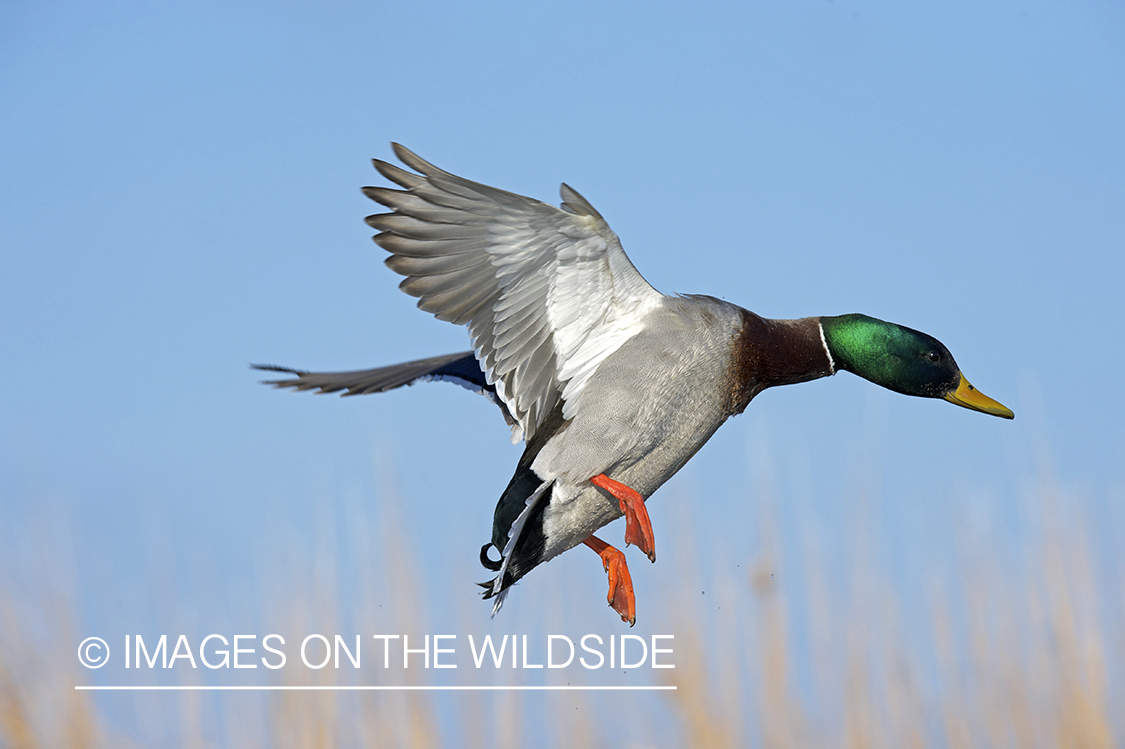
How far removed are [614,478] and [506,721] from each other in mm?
1356

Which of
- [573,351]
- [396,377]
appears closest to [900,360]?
[573,351]

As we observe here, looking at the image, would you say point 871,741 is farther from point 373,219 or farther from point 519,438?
point 373,219

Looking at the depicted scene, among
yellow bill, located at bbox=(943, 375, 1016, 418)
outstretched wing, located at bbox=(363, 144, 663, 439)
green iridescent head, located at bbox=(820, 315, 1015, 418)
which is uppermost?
outstretched wing, located at bbox=(363, 144, 663, 439)

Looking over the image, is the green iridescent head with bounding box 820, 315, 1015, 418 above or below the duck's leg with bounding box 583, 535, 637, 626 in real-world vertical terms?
above

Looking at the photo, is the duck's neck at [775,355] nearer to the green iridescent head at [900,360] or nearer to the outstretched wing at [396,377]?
the green iridescent head at [900,360]

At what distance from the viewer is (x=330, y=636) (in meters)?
3.98

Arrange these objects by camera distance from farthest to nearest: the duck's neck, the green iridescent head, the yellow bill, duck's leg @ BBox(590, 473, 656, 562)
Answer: the yellow bill < the green iridescent head < the duck's neck < duck's leg @ BBox(590, 473, 656, 562)

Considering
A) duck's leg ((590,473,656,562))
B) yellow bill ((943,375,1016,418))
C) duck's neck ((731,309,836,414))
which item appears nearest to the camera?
duck's leg ((590,473,656,562))

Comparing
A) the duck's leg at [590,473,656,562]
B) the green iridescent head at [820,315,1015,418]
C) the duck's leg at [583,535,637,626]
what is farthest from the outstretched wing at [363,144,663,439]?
the green iridescent head at [820,315,1015,418]

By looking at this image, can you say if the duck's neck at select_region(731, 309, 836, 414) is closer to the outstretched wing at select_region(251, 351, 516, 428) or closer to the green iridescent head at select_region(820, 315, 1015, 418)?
the green iridescent head at select_region(820, 315, 1015, 418)

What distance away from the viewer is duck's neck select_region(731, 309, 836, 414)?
3037 mm

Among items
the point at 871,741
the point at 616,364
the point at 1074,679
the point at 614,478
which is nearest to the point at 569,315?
the point at 616,364

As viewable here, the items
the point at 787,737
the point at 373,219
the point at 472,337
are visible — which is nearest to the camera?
the point at 373,219

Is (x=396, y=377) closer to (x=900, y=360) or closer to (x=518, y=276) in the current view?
(x=518, y=276)
